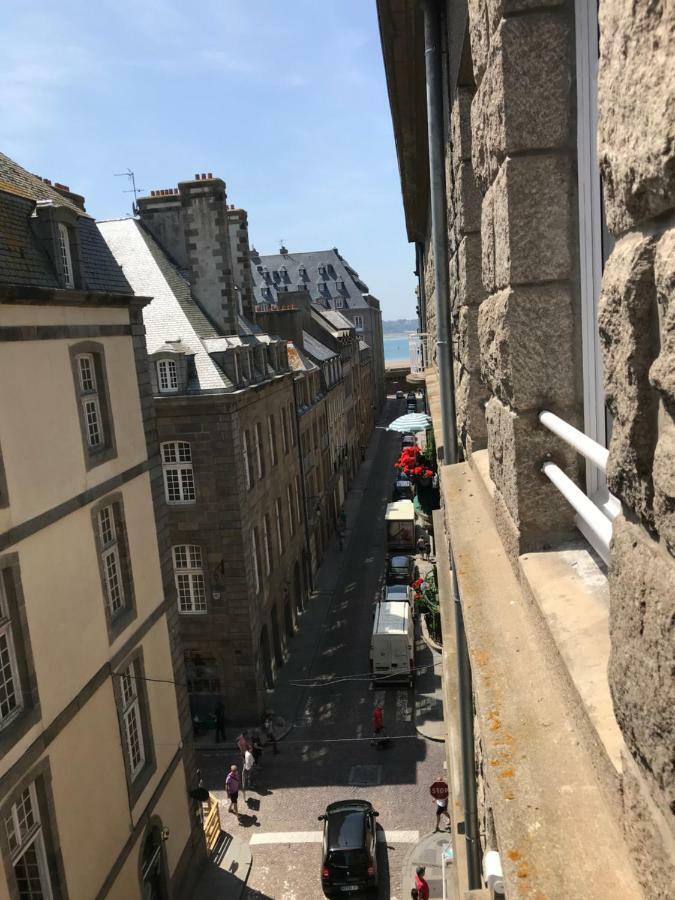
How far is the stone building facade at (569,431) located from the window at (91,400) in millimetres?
8956

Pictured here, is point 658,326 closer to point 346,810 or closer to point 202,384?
point 346,810

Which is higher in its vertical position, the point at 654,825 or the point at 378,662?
the point at 654,825

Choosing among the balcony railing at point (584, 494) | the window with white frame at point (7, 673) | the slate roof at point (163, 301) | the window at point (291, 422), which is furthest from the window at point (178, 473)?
the balcony railing at point (584, 494)

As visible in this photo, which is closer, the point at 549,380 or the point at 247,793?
the point at 549,380

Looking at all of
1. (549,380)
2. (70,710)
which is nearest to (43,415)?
(70,710)

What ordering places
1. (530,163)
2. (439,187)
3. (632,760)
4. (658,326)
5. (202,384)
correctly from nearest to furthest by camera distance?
(658,326)
(632,760)
(530,163)
(439,187)
(202,384)

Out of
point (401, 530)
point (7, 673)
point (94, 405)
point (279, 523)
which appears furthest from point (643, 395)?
point (401, 530)

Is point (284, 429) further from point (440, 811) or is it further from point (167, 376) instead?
point (440, 811)

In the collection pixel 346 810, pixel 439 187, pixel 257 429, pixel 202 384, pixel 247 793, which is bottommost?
pixel 247 793

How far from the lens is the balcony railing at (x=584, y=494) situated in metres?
2.32

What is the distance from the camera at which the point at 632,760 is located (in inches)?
70.5

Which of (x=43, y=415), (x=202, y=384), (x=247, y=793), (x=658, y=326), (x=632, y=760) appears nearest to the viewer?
(x=658, y=326)

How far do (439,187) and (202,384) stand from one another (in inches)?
658

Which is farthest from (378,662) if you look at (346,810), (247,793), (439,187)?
(439,187)
